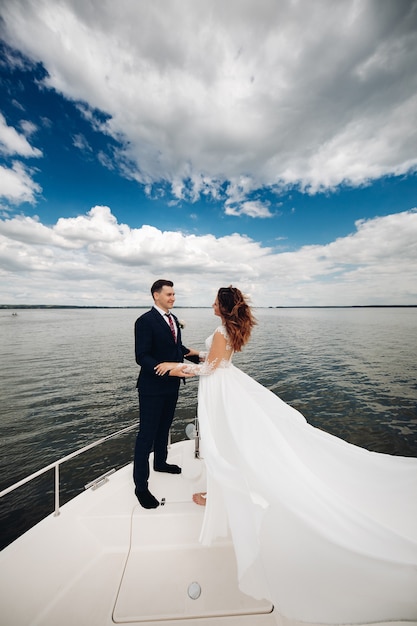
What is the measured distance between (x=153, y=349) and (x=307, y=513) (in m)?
2.36

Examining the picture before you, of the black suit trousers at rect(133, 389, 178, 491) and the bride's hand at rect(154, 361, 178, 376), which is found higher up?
the bride's hand at rect(154, 361, 178, 376)

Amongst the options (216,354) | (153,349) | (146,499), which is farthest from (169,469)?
(216,354)

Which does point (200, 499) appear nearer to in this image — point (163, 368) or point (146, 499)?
point (146, 499)

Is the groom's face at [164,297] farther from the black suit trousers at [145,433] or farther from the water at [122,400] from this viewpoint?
the water at [122,400]

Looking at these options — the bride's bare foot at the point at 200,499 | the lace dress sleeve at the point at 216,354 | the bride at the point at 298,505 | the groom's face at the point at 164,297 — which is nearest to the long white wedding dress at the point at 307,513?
the bride at the point at 298,505

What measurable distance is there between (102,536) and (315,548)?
2.27m

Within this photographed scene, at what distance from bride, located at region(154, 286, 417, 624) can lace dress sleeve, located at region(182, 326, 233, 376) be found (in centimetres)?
1

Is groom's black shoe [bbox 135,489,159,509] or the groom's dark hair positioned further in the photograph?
the groom's dark hair

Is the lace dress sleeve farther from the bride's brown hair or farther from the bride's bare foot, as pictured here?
the bride's bare foot

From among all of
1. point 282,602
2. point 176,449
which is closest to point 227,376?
point 282,602

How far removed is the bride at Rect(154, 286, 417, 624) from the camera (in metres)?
1.98

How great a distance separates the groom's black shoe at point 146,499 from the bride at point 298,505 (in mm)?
874

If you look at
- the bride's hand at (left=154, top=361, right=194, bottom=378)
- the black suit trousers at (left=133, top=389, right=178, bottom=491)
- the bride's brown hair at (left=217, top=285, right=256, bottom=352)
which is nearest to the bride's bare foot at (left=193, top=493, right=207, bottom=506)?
the black suit trousers at (left=133, top=389, right=178, bottom=491)

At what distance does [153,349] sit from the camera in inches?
135
